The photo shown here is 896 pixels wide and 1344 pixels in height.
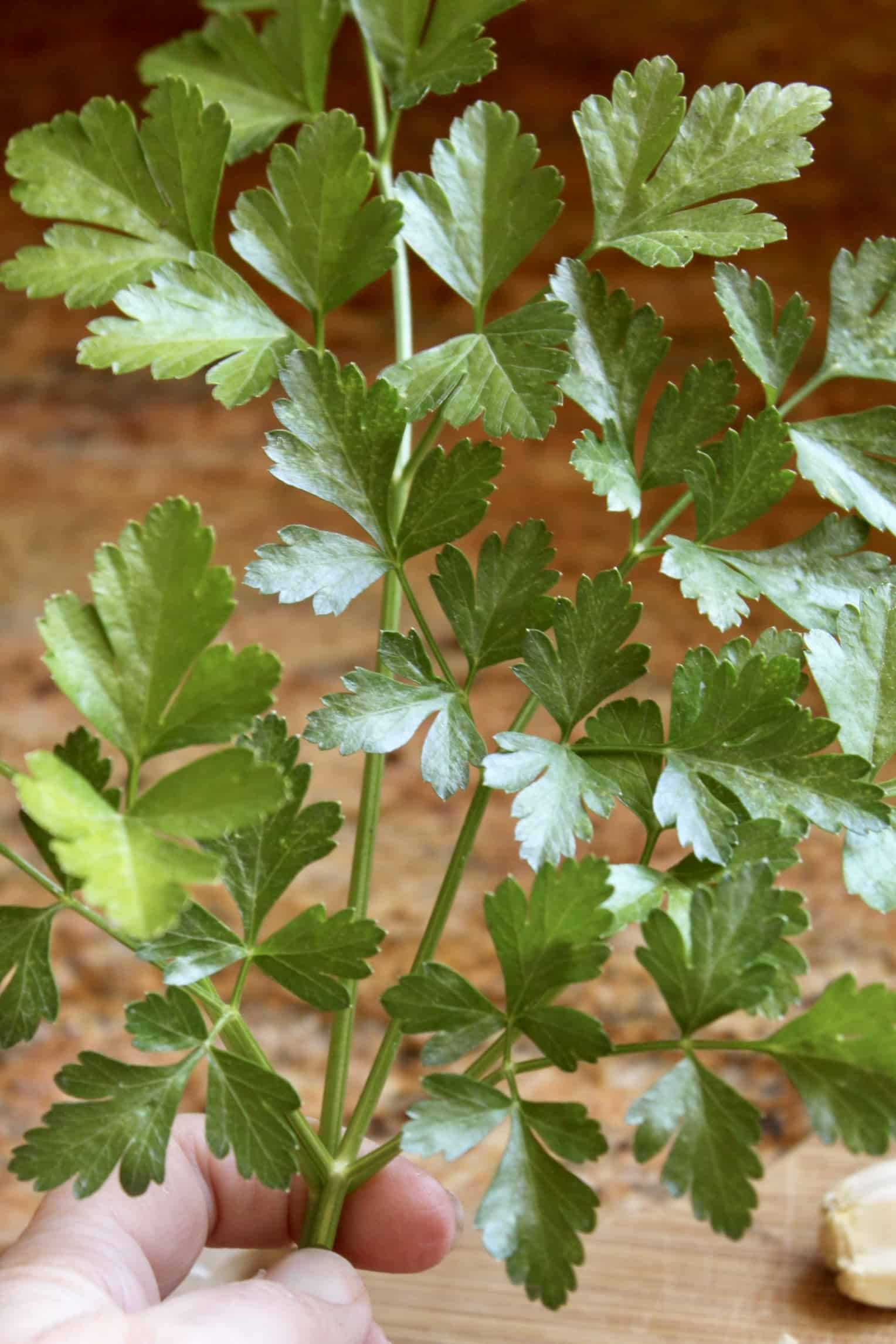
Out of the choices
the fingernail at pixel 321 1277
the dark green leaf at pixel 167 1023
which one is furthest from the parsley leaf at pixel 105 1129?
the fingernail at pixel 321 1277

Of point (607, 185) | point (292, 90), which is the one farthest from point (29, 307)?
point (607, 185)

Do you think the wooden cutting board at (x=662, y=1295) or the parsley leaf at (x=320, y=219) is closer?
the parsley leaf at (x=320, y=219)

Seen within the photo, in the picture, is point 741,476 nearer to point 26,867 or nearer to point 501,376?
point 501,376

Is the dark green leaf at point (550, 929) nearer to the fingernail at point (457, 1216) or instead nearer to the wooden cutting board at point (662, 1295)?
the fingernail at point (457, 1216)

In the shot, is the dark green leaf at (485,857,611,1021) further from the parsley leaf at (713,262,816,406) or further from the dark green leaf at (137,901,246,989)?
the parsley leaf at (713,262,816,406)

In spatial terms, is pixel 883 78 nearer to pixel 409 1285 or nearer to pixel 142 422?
pixel 142 422
